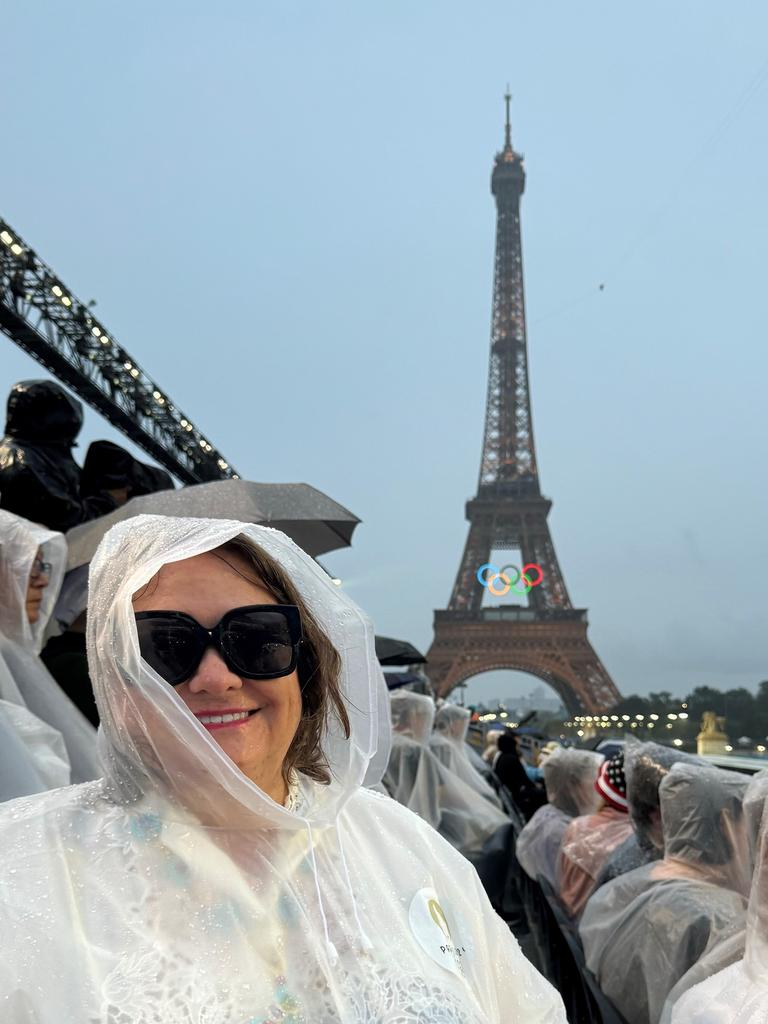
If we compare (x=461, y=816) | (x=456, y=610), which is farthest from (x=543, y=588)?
(x=461, y=816)

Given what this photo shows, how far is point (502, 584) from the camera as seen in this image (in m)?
48.4

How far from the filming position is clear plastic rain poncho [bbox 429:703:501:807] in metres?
7.22

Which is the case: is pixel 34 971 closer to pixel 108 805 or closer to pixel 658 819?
pixel 108 805

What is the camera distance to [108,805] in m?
1.18

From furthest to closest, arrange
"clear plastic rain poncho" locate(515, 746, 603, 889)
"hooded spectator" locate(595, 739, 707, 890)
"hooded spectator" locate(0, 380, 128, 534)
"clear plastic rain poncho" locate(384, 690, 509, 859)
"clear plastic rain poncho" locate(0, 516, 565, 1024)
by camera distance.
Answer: "clear plastic rain poncho" locate(384, 690, 509, 859) → "clear plastic rain poncho" locate(515, 746, 603, 889) → "hooded spectator" locate(0, 380, 128, 534) → "hooded spectator" locate(595, 739, 707, 890) → "clear plastic rain poncho" locate(0, 516, 565, 1024)

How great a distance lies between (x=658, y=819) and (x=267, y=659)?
2.84 m

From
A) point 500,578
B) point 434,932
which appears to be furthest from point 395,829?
point 500,578

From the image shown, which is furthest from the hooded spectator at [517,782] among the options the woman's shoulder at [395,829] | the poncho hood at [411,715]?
the woman's shoulder at [395,829]

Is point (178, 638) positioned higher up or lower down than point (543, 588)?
lower down

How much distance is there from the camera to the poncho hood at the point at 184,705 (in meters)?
1.12

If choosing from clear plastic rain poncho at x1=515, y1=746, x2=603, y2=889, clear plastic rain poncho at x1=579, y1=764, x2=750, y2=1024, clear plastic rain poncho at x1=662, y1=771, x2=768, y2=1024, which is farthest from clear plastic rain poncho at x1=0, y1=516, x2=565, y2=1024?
clear plastic rain poncho at x1=515, y1=746, x2=603, y2=889

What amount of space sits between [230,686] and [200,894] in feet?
0.83

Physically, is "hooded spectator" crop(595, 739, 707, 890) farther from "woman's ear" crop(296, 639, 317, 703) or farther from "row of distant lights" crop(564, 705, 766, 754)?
"row of distant lights" crop(564, 705, 766, 754)

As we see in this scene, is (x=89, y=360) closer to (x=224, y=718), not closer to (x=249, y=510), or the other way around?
(x=249, y=510)
